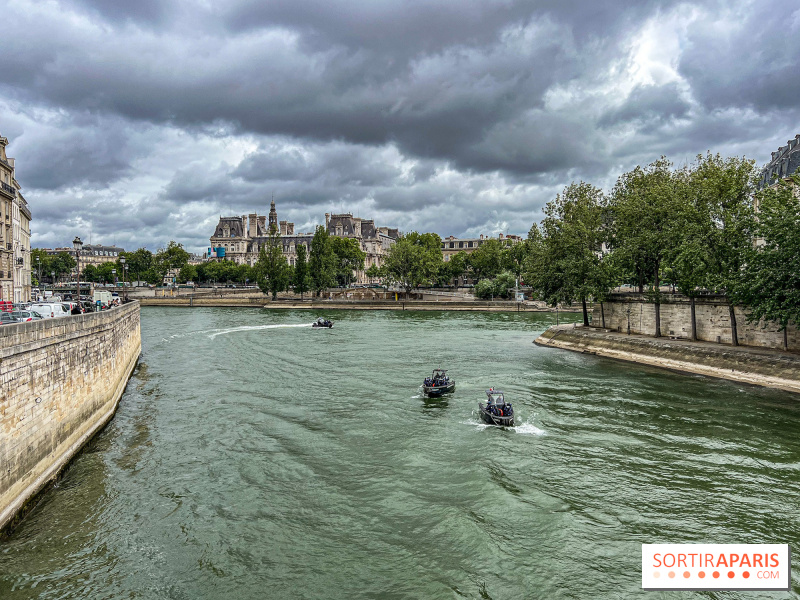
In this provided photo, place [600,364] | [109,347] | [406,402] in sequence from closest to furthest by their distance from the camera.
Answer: [109,347] < [406,402] < [600,364]

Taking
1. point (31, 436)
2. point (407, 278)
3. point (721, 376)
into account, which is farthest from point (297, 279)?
point (31, 436)

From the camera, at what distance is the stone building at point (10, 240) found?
48844mm

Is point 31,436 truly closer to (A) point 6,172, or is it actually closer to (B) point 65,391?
(B) point 65,391

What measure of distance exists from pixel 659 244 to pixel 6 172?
60616mm

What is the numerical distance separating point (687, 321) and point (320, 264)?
267ft

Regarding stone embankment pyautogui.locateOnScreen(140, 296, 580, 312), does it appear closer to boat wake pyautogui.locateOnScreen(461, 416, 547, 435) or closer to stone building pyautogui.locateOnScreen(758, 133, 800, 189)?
stone building pyautogui.locateOnScreen(758, 133, 800, 189)

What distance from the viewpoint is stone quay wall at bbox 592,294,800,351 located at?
36.7 metres

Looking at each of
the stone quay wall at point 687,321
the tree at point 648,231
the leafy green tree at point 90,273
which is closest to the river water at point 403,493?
the stone quay wall at point 687,321

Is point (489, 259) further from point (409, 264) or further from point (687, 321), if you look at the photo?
point (687, 321)

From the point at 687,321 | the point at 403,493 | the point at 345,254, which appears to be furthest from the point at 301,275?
the point at 403,493

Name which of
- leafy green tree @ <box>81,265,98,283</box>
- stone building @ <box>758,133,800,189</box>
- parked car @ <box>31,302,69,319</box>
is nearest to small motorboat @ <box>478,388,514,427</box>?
parked car @ <box>31,302,69,319</box>

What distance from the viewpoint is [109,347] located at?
26078 millimetres

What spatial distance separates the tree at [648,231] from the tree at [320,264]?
238ft

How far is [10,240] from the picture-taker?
51219mm
